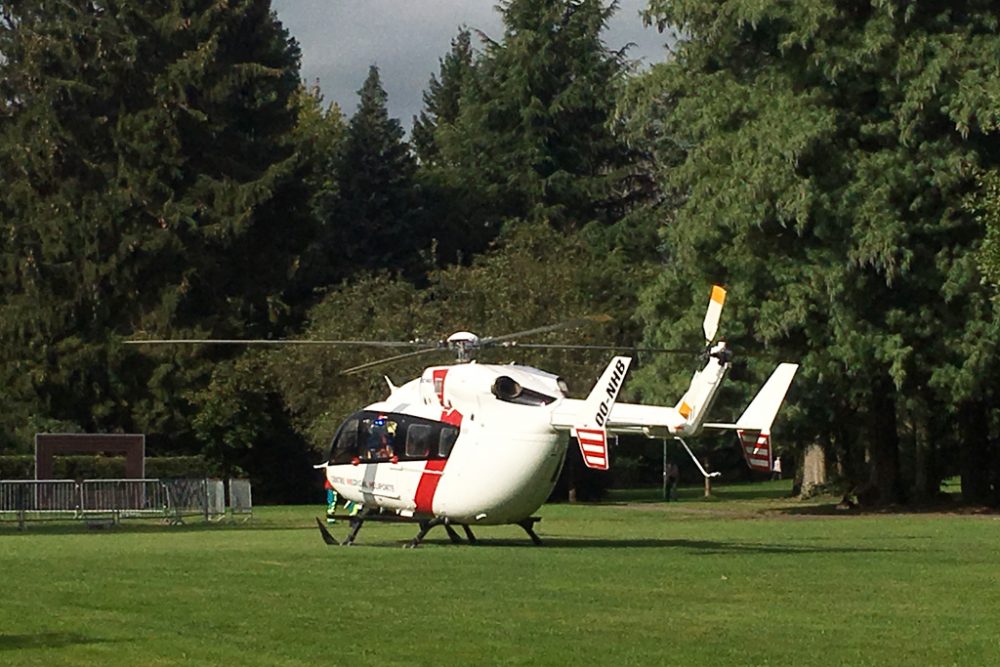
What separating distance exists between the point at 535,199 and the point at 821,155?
35880mm

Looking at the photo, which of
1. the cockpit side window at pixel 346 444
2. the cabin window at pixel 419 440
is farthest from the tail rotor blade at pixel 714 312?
the cockpit side window at pixel 346 444

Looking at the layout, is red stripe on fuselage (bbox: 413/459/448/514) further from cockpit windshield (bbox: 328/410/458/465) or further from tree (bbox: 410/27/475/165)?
tree (bbox: 410/27/475/165)

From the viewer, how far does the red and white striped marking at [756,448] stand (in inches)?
1102

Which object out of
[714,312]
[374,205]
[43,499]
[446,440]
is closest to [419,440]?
[446,440]

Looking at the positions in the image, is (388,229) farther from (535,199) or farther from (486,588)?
(486,588)

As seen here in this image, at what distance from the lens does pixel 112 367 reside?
6856 centimetres

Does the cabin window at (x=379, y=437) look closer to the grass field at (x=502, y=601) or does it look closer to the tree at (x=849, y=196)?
the grass field at (x=502, y=601)

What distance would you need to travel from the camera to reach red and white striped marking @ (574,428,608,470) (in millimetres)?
27445

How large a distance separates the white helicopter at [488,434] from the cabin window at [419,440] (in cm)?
2

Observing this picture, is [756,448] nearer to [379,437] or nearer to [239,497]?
[379,437]

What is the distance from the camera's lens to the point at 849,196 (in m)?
46.9

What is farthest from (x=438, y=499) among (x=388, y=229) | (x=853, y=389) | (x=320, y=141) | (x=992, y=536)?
(x=320, y=141)

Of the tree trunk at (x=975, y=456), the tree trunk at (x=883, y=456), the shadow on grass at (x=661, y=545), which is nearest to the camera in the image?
the shadow on grass at (x=661, y=545)

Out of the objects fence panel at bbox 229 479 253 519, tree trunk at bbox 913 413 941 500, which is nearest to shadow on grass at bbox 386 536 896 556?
fence panel at bbox 229 479 253 519
